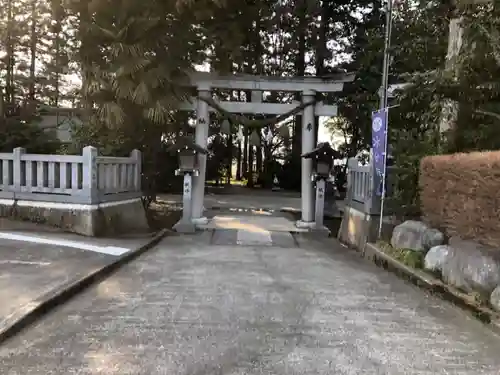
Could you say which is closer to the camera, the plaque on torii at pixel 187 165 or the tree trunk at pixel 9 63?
the plaque on torii at pixel 187 165

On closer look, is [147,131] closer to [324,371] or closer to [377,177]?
[377,177]

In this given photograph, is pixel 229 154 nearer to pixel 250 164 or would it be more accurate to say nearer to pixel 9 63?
pixel 250 164

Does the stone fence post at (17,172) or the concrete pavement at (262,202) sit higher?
the stone fence post at (17,172)

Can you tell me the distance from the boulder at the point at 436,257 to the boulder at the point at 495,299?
4.55ft

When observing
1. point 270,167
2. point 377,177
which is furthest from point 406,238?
point 270,167

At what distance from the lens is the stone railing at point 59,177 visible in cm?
1003

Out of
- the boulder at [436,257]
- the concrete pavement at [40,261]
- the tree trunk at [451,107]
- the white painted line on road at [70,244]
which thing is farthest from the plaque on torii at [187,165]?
the boulder at [436,257]

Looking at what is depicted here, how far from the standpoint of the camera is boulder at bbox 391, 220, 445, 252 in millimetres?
7625

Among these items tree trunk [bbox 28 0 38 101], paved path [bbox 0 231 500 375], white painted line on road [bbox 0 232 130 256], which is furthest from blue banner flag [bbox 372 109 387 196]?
tree trunk [bbox 28 0 38 101]

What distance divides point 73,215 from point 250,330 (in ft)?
21.1

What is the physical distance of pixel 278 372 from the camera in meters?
3.63

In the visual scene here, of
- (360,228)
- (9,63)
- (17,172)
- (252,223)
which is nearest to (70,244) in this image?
(17,172)

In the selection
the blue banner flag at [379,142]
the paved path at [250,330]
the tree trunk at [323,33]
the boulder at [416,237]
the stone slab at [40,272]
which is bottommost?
the paved path at [250,330]

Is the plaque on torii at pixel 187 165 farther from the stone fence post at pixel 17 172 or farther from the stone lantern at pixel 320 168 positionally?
the stone fence post at pixel 17 172
